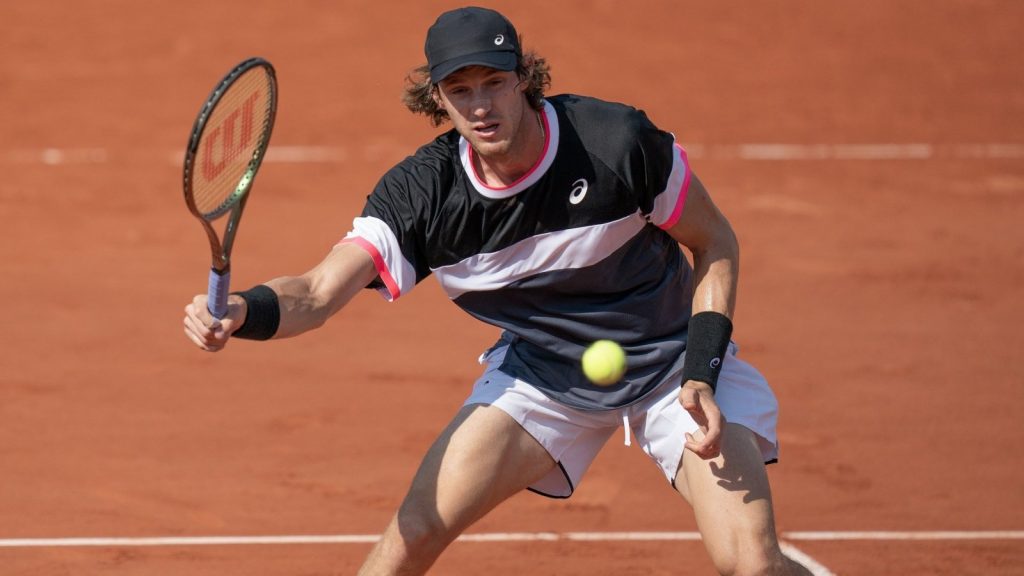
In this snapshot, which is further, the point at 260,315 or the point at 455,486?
the point at 455,486

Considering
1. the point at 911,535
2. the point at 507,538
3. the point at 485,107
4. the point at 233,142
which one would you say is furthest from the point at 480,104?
the point at 911,535

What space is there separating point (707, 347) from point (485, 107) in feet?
3.36

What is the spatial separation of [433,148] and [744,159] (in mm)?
9241

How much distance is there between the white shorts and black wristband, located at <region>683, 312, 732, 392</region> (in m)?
0.22

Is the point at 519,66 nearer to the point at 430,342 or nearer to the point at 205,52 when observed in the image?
the point at 430,342

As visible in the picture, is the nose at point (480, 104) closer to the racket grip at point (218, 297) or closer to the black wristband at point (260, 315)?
the black wristband at point (260, 315)

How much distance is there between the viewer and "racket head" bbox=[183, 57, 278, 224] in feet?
13.3

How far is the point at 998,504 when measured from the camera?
705 centimetres

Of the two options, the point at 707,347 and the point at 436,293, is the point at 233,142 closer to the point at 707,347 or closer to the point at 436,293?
the point at 707,347

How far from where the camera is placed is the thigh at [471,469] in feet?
15.0

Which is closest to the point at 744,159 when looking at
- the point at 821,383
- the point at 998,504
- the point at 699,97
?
→ the point at 699,97

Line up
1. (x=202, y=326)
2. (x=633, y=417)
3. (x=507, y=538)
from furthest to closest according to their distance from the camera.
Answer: (x=507, y=538)
(x=633, y=417)
(x=202, y=326)

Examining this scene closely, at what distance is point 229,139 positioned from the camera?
4.44 m

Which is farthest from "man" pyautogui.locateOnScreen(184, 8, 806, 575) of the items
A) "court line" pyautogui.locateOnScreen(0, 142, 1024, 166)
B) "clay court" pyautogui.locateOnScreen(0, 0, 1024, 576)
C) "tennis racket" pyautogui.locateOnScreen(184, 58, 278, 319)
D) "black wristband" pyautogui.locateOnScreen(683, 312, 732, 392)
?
"court line" pyautogui.locateOnScreen(0, 142, 1024, 166)
